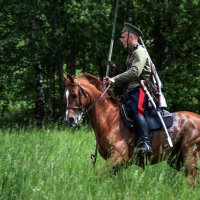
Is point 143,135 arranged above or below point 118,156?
above

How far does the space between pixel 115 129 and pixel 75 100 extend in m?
0.74

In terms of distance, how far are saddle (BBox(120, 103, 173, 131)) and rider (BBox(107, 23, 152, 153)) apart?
7 cm

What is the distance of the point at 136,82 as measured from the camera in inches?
311

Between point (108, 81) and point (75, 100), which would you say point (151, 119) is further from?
point (75, 100)

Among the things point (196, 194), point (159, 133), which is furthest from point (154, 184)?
point (159, 133)

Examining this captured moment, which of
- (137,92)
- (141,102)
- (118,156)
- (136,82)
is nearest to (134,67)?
(136,82)

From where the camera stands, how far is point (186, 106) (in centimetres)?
2444

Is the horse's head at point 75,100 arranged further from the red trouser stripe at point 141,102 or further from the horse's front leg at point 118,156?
the red trouser stripe at point 141,102

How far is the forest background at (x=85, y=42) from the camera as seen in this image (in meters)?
20.4

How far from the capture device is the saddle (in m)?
7.79

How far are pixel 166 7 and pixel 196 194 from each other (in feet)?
53.2

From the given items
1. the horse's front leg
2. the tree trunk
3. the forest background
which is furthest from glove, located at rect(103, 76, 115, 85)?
the tree trunk

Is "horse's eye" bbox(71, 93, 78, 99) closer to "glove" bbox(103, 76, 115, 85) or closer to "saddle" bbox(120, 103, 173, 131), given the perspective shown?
"glove" bbox(103, 76, 115, 85)

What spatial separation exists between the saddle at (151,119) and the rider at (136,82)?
0.07 metres
